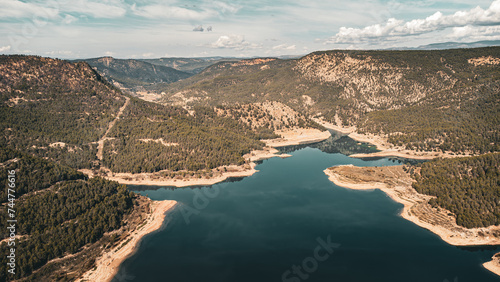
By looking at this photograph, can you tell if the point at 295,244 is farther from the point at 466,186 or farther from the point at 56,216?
the point at 466,186

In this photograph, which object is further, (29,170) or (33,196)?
(29,170)

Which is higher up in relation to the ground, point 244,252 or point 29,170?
point 29,170

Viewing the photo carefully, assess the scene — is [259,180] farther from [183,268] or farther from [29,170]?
[29,170]

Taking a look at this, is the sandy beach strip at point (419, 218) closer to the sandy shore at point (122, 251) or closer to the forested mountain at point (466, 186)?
the forested mountain at point (466, 186)

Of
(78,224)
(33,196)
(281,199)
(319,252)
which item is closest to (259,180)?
(281,199)

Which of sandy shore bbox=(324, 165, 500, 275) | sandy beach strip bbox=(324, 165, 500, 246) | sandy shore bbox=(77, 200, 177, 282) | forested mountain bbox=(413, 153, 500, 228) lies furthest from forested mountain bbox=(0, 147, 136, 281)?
forested mountain bbox=(413, 153, 500, 228)

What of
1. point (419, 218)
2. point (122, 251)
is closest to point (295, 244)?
point (419, 218)

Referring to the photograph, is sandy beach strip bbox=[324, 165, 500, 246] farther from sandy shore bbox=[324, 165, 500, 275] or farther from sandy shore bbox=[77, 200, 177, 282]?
sandy shore bbox=[77, 200, 177, 282]
